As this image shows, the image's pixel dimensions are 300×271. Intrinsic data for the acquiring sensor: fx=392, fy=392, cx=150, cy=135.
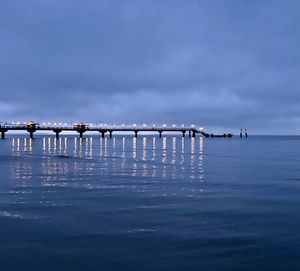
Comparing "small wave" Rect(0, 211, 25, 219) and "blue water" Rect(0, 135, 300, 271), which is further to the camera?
"small wave" Rect(0, 211, 25, 219)

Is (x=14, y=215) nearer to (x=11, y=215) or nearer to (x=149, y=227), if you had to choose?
(x=11, y=215)

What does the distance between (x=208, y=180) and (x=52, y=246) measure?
20.9m

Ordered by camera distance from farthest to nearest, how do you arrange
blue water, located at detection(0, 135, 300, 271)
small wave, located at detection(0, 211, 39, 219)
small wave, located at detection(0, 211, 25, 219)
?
small wave, located at detection(0, 211, 25, 219), small wave, located at detection(0, 211, 39, 219), blue water, located at detection(0, 135, 300, 271)

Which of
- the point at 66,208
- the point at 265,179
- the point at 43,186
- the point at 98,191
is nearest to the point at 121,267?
the point at 66,208

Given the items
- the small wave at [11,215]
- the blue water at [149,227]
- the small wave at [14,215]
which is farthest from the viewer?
the small wave at [11,215]

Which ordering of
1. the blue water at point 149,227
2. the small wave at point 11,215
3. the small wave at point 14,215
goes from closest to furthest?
1. the blue water at point 149,227
2. the small wave at point 14,215
3. the small wave at point 11,215

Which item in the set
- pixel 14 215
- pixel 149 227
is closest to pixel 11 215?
pixel 14 215

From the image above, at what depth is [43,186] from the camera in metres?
28.5

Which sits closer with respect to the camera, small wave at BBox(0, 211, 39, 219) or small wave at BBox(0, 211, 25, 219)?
small wave at BBox(0, 211, 39, 219)

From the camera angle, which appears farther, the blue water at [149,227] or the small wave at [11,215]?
the small wave at [11,215]

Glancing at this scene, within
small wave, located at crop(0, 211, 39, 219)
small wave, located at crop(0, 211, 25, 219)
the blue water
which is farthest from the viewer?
small wave, located at crop(0, 211, 25, 219)

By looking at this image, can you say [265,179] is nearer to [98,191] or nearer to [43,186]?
[98,191]

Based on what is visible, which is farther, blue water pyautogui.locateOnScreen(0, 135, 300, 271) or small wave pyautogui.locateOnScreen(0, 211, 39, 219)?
small wave pyautogui.locateOnScreen(0, 211, 39, 219)

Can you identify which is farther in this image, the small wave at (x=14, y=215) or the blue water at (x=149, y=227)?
the small wave at (x=14, y=215)
